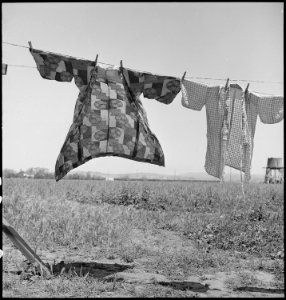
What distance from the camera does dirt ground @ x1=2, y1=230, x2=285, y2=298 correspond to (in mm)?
5355

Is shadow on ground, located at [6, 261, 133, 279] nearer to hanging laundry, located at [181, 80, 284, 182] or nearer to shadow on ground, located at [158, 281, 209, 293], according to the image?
shadow on ground, located at [158, 281, 209, 293]

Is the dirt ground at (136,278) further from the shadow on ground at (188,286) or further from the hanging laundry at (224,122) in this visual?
the hanging laundry at (224,122)

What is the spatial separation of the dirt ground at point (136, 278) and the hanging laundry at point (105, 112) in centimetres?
159

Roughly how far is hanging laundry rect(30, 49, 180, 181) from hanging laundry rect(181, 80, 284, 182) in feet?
1.31

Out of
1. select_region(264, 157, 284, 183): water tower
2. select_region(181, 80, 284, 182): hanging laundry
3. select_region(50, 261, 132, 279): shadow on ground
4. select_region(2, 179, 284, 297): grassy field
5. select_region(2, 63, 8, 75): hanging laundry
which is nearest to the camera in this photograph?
select_region(2, 63, 8, 75): hanging laundry

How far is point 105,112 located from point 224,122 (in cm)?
169

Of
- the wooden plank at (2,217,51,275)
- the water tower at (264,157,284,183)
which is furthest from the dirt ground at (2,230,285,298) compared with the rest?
the water tower at (264,157,284,183)

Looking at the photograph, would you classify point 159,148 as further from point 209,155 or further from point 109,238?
point 109,238

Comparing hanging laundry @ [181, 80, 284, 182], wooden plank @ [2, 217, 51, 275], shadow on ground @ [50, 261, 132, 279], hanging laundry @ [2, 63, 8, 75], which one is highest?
hanging laundry @ [2, 63, 8, 75]

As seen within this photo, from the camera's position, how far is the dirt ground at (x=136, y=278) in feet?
17.6

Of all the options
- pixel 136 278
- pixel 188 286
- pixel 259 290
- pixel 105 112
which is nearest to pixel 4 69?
pixel 105 112

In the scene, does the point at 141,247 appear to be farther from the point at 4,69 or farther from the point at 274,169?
the point at 274,169

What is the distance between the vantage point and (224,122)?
579 cm

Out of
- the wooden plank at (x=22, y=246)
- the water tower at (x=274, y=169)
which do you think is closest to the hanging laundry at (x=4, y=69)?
the wooden plank at (x=22, y=246)
